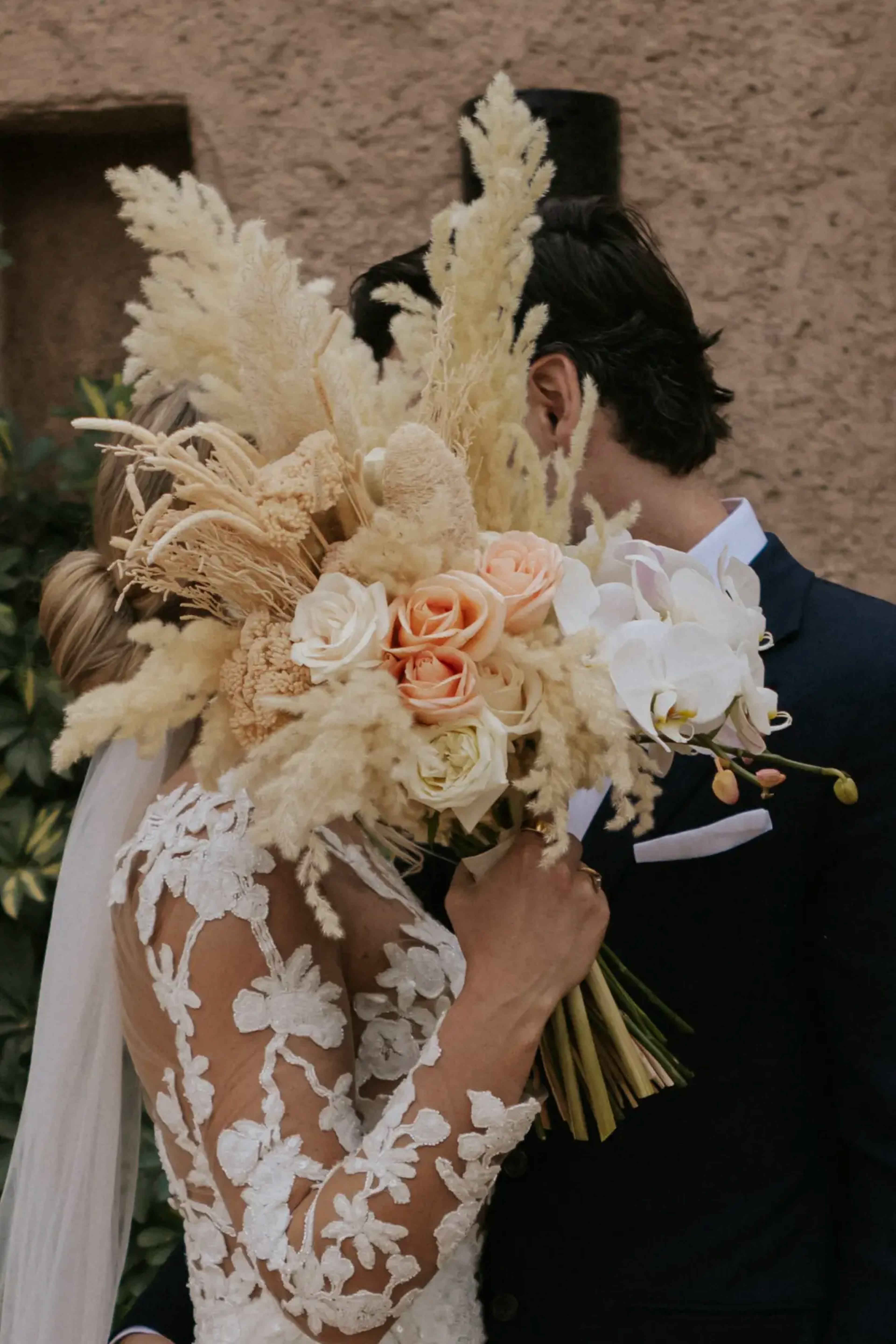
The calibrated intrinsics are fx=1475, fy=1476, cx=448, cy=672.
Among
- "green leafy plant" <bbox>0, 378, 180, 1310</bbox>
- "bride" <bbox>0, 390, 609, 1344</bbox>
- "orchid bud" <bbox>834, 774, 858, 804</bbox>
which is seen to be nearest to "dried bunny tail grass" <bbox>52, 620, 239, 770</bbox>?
"bride" <bbox>0, 390, 609, 1344</bbox>

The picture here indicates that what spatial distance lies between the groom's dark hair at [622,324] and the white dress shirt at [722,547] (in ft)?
0.42

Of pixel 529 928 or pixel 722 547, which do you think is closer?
pixel 529 928

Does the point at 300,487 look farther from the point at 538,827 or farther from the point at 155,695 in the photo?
the point at 538,827

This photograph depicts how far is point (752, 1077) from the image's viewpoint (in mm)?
1513

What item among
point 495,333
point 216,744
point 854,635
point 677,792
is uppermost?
point 495,333

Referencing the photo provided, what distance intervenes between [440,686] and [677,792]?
0.49m

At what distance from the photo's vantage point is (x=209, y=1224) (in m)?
1.45

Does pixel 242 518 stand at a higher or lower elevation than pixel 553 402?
higher

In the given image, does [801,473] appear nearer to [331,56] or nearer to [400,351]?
[331,56]

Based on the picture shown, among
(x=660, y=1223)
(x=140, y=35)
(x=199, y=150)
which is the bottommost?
(x=660, y=1223)

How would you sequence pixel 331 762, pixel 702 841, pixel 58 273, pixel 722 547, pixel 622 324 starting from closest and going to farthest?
pixel 331 762, pixel 702 841, pixel 722 547, pixel 622 324, pixel 58 273

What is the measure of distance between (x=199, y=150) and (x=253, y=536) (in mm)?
1959

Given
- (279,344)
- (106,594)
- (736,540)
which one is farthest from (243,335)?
(736,540)

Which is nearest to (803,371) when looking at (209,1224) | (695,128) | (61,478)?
(695,128)
